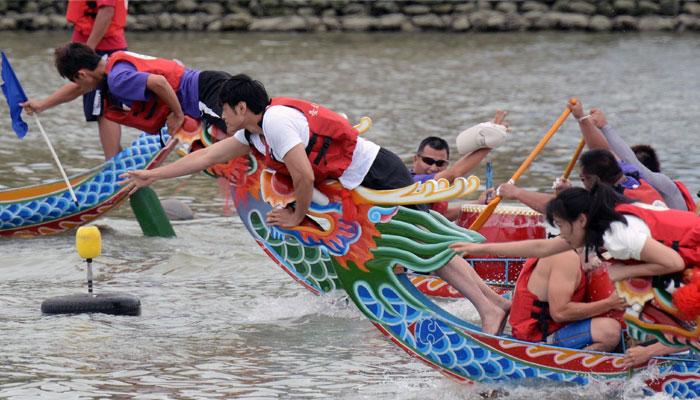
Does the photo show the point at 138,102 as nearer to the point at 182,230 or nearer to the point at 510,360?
the point at 182,230

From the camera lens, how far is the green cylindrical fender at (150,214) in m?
10.7

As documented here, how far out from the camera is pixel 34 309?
881 centimetres

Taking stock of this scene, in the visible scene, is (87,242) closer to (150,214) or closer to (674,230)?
(150,214)

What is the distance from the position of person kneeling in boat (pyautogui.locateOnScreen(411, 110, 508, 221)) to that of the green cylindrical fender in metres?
2.59

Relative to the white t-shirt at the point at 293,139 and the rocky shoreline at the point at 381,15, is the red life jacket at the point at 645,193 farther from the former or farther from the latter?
the rocky shoreline at the point at 381,15

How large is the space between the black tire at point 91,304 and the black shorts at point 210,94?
4.82 feet

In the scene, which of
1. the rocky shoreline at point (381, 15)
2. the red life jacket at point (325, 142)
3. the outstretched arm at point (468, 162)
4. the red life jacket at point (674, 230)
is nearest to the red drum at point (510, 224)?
the outstretched arm at point (468, 162)

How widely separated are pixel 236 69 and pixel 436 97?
341cm

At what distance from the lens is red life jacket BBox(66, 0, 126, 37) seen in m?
11.4

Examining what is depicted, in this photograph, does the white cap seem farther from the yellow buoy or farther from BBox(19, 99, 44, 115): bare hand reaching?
BBox(19, 99, 44, 115): bare hand reaching

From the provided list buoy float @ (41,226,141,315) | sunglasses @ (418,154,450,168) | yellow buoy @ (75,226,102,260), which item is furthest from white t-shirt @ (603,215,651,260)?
buoy float @ (41,226,141,315)

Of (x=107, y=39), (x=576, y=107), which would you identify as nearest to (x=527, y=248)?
(x=576, y=107)

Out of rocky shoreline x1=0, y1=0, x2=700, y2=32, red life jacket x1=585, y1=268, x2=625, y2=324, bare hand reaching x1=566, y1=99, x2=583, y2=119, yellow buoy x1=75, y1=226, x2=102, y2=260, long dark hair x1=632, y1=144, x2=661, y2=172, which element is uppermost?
bare hand reaching x1=566, y1=99, x2=583, y2=119

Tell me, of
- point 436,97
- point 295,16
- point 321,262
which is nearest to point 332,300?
point 321,262
